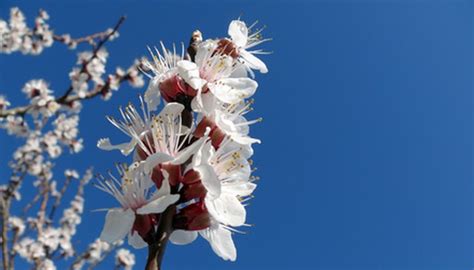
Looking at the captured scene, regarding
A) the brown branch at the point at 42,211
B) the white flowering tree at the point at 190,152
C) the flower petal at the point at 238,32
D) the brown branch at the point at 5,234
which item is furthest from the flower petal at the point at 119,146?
the brown branch at the point at 42,211

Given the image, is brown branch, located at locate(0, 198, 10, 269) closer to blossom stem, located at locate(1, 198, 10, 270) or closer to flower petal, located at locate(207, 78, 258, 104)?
blossom stem, located at locate(1, 198, 10, 270)

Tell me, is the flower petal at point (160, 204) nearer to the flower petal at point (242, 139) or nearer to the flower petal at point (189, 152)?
the flower petal at point (189, 152)

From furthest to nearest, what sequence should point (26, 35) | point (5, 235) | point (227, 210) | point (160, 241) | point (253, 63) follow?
1. point (26, 35)
2. point (5, 235)
3. point (253, 63)
4. point (227, 210)
5. point (160, 241)

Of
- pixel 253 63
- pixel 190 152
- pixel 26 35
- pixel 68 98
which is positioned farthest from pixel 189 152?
pixel 26 35

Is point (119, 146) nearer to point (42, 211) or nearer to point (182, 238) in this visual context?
point (182, 238)

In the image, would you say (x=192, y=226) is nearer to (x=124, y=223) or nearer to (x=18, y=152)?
(x=124, y=223)

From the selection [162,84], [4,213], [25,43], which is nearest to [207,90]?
[162,84]
